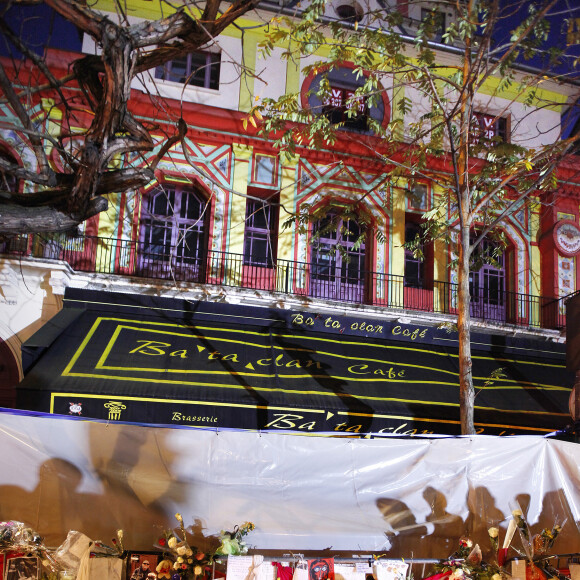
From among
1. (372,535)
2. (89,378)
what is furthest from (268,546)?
(89,378)

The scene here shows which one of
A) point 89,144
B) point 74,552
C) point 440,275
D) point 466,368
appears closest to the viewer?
point 74,552

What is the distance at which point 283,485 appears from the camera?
20.1 feet

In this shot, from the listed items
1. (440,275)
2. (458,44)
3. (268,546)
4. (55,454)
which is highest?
(458,44)

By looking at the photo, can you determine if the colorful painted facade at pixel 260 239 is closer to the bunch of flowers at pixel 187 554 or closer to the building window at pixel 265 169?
the building window at pixel 265 169

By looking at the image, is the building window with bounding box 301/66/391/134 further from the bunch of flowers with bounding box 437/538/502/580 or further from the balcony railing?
the bunch of flowers with bounding box 437/538/502/580

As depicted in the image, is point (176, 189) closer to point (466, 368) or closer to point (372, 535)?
point (466, 368)

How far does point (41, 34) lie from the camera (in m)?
13.3

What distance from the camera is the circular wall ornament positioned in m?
14.7

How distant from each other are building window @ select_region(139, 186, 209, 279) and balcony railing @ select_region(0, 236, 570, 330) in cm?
3

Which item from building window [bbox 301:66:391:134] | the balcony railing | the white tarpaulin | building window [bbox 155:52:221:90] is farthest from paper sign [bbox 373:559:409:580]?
building window [bbox 155:52:221:90]

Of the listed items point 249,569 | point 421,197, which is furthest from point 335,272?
point 249,569

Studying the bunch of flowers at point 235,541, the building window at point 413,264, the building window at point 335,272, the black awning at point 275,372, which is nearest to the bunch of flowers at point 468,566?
the bunch of flowers at point 235,541

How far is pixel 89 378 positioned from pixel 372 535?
5646 millimetres

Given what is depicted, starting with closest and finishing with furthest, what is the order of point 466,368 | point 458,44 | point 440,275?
point 466,368 < point 440,275 < point 458,44
